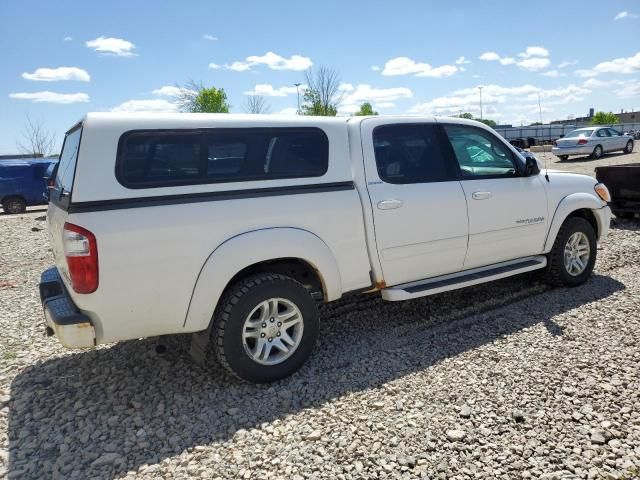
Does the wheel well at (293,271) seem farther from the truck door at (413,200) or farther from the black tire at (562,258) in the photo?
the black tire at (562,258)

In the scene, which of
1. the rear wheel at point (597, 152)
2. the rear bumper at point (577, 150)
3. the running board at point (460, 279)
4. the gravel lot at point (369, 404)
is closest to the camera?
the gravel lot at point (369, 404)

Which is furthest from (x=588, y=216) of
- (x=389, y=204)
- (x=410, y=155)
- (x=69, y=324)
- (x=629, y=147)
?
(x=629, y=147)

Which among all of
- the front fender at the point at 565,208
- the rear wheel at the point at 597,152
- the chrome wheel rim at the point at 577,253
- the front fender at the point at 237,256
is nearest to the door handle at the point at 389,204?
the front fender at the point at 237,256

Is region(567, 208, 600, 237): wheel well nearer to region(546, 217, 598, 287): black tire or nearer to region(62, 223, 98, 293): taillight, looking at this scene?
region(546, 217, 598, 287): black tire

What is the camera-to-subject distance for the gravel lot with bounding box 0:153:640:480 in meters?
2.71

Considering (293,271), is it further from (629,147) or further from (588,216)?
(629,147)

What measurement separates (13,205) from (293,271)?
55.3ft

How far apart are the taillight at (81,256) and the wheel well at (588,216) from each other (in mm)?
4935

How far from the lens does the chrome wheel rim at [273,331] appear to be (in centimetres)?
353

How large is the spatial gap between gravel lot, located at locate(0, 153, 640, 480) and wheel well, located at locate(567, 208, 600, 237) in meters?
Result: 0.97

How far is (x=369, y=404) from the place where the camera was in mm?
3262

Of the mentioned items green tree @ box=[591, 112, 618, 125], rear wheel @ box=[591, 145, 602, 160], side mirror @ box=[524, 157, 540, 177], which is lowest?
rear wheel @ box=[591, 145, 602, 160]

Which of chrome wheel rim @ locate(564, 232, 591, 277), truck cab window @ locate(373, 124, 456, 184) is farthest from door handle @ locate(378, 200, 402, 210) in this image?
chrome wheel rim @ locate(564, 232, 591, 277)

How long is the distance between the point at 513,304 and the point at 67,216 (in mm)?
4122
